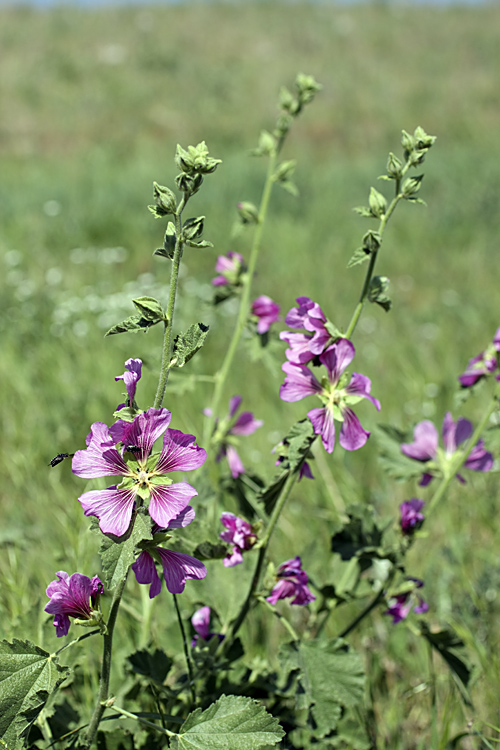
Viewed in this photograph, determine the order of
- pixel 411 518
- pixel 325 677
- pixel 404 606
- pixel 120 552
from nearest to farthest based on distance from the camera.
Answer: pixel 120 552 < pixel 325 677 < pixel 411 518 < pixel 404 606

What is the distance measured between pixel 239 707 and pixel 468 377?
0.86 m

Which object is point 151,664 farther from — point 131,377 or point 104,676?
point 131,377

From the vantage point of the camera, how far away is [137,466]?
2.85 ft

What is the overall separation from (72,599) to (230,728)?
0.91ft

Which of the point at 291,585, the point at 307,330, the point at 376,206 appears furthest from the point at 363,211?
the point at 291,585

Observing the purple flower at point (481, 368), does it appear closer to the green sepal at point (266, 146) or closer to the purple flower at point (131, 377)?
the green sepal at point (266, 146)

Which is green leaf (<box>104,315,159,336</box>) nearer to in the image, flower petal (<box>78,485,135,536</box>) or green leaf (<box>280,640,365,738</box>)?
flower petal (<box>78,485,135,536</box>)

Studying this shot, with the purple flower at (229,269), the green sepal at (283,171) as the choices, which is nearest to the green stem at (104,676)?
the purple flower at (229,269)

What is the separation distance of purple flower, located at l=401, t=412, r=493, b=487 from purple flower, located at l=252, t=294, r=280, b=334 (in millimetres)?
399

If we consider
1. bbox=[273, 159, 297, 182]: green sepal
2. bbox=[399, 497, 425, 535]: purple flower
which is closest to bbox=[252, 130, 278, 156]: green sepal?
bbox=[273, 159, 297, 182]: green sepal

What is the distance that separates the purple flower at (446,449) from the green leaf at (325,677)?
0.44 metres

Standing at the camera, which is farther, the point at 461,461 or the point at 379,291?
the point at 461,461

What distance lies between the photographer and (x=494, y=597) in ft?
5.81

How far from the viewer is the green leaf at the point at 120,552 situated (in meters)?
0.75
